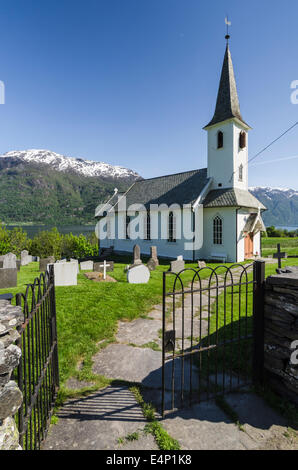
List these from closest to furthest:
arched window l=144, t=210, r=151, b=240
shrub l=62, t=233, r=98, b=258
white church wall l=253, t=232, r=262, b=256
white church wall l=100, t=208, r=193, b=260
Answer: white church wall l=100, t=208, r=193, b=260 < white church wall l=253, t=232, r=262, b=256 < arched window l=144, t=210, r=151, b=240 < shrub l=62, t=233, r=98, b=258

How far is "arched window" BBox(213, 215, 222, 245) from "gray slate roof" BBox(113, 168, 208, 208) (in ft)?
8.46

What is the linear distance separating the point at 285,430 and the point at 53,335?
3.70 meters

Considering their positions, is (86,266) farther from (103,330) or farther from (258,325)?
(258,325)

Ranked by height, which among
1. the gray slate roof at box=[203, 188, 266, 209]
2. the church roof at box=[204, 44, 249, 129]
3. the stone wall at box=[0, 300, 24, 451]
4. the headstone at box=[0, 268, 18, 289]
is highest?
the church roof at box=[204, 44, 249, 129]

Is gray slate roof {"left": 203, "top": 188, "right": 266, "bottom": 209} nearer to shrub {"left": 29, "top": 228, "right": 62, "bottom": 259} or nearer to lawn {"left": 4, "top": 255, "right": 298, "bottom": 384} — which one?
lawn {"left": 4, "top": 255, "right": 298, "bottom": 384}

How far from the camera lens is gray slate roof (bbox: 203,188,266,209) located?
18.1 m

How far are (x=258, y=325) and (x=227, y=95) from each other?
22.0 metres

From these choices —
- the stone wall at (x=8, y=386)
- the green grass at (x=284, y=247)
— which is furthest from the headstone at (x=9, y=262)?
the green grass at (x=284, y=247)

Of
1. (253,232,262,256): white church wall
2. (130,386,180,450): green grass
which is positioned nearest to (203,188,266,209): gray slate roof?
(253,232,262,256): white church wall

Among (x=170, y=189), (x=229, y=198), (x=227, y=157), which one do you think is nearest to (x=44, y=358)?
(x=229, y=198)

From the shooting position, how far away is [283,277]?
374 centimetres

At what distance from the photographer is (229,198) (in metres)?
18.4
